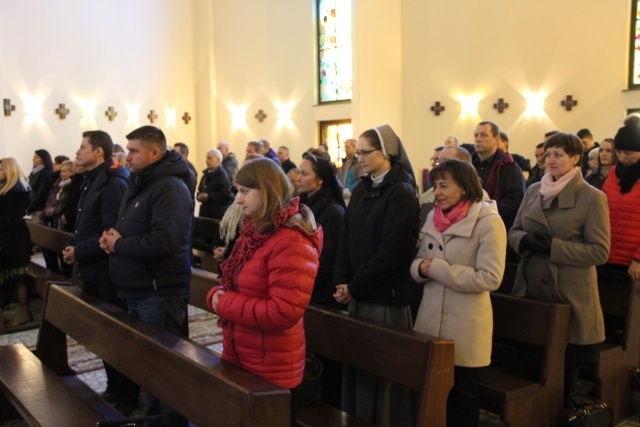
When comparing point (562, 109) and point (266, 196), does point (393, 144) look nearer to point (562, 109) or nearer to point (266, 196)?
point (266, 196)

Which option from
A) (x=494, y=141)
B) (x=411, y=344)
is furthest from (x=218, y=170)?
(x=411, y=344)

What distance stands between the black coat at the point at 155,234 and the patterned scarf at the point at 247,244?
933mm

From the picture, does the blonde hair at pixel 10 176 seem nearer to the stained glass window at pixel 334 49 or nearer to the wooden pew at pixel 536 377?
the wooden pew at pixel 536 377

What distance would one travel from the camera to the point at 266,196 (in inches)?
96.8

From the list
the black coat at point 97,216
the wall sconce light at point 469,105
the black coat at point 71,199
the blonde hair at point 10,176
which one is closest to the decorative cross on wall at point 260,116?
the wall sconce light at point 469,105

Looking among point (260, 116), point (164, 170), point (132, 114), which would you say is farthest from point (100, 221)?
point (260, 116)

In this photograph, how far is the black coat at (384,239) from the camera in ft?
10.8

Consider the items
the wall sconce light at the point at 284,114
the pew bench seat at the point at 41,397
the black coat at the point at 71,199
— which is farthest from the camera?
the wall sconce light at the point at 284,114

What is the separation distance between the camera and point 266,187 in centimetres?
247

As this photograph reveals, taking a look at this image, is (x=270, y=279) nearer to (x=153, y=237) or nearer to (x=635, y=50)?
(x=153, y=237)

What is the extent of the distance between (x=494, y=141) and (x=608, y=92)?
20.9ft

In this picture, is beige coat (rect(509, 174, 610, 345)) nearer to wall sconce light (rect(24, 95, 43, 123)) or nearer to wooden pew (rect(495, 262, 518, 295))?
wooden pew (rect(495, 262, 518, 295))

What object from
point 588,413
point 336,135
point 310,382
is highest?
point 336,135

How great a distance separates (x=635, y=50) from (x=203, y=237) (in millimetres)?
7220
